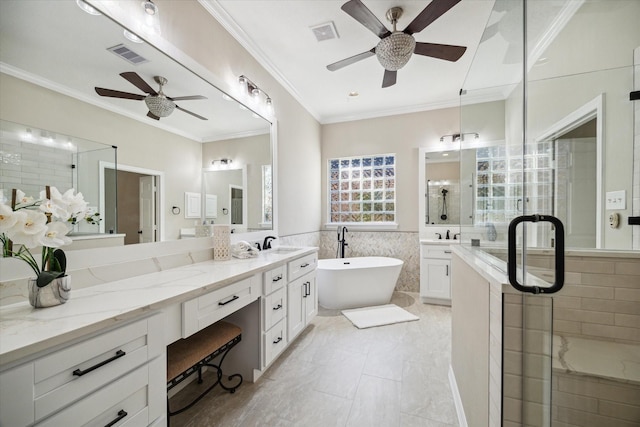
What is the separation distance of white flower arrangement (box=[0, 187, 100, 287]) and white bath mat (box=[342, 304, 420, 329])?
249 cm

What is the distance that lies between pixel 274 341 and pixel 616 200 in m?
2.40

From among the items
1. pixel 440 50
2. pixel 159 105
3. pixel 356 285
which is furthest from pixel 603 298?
pixel 159 105

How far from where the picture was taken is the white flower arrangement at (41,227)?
0.87 meters

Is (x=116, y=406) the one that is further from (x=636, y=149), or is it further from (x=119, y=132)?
(x=636, y=149)

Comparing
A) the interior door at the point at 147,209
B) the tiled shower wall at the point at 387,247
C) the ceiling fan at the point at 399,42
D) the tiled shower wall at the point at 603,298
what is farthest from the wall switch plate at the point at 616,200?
the interior door at the point at 147,209

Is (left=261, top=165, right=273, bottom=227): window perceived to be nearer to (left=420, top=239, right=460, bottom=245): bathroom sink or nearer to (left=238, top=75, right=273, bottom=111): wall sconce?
(left=238, top=75, right=273, bottom=111): wall sconce

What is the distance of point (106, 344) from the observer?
A: 86cm

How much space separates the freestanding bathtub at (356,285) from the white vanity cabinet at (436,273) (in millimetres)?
454

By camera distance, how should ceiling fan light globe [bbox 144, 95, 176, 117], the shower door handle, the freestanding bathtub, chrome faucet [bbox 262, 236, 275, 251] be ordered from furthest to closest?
the freestanding bathtub, chrome faucet [bbox 262, 236, 275, 251], ceiling fan light globe [bbox 144, 95, 176, 117], the shower door handle

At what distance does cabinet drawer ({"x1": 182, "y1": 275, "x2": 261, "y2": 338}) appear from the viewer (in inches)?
48.4

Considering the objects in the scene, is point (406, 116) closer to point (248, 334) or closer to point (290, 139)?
point (290, 139)

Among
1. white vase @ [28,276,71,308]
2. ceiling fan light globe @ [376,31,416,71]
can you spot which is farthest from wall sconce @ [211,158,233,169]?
ceiling fan light globe @ [376,31,416,71]

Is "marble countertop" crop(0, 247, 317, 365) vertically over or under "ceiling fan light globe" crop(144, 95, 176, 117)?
under

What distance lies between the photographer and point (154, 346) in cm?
103
